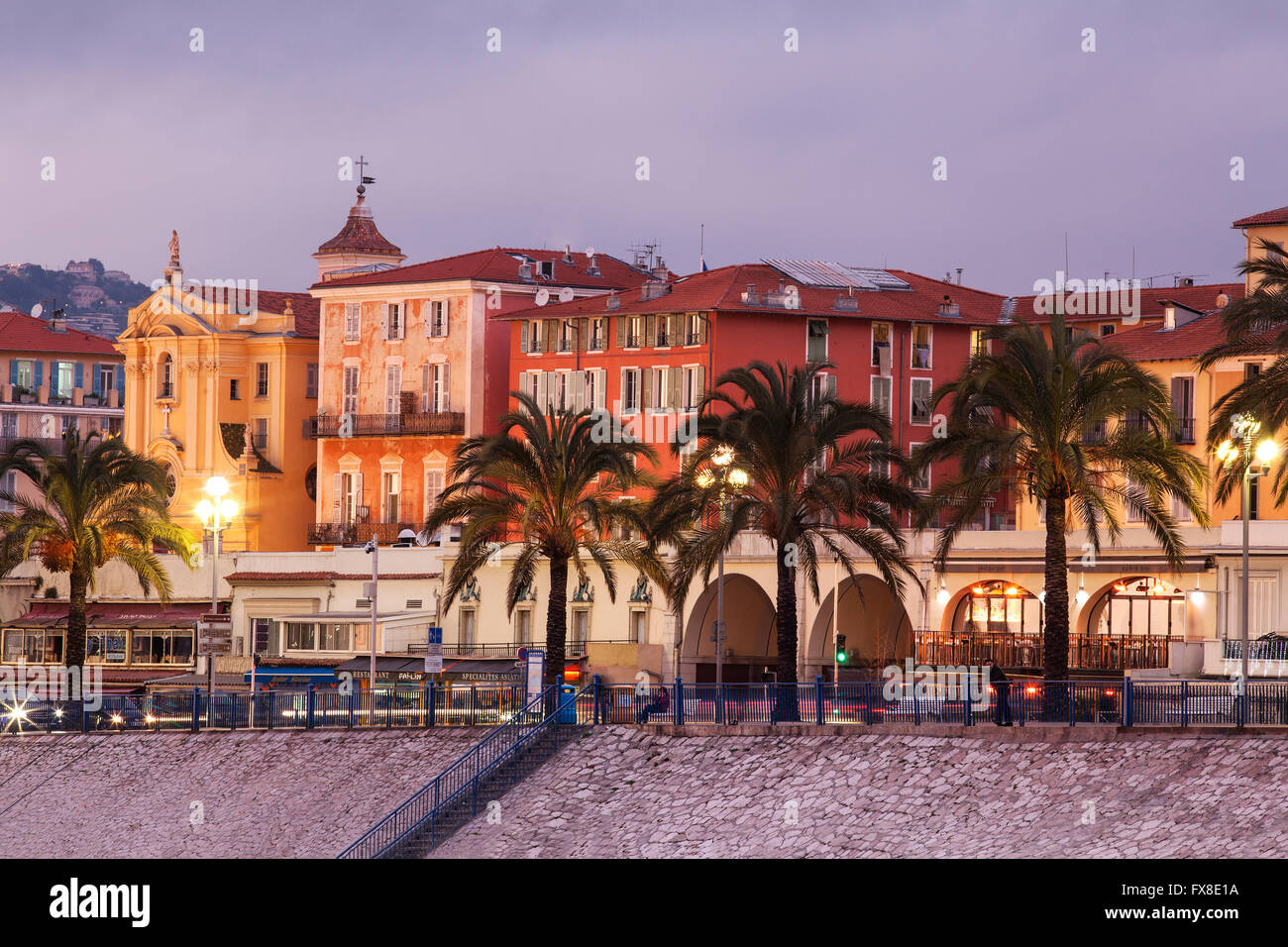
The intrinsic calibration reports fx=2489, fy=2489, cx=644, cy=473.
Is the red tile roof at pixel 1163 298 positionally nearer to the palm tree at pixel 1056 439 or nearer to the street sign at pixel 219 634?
the street sign at pixel 219 634

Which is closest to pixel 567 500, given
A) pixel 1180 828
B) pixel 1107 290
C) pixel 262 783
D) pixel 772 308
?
pixel 262 783

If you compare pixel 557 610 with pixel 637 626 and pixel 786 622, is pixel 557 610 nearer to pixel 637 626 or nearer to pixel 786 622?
pixel 786 622

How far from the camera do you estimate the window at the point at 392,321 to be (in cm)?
9994

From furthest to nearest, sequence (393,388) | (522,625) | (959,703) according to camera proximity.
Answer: (393,388)
(522,625)
(959,703)

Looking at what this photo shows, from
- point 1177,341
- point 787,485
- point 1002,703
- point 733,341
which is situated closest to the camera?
point 1002,703

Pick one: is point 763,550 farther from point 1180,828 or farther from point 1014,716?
point 1180,828

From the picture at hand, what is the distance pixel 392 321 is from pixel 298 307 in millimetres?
10911

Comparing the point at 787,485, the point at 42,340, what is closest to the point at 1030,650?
the point at 787,485

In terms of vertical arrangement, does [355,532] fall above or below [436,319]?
below

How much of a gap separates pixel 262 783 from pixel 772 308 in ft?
125

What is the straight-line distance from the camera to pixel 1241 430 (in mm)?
49406

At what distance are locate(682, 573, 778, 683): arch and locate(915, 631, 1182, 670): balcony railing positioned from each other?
968cm

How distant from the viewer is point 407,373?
99125 millimetres

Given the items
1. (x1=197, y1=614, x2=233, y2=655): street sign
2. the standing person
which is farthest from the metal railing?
(x1=197, y1=614, x2=233, y2=655): street sign
